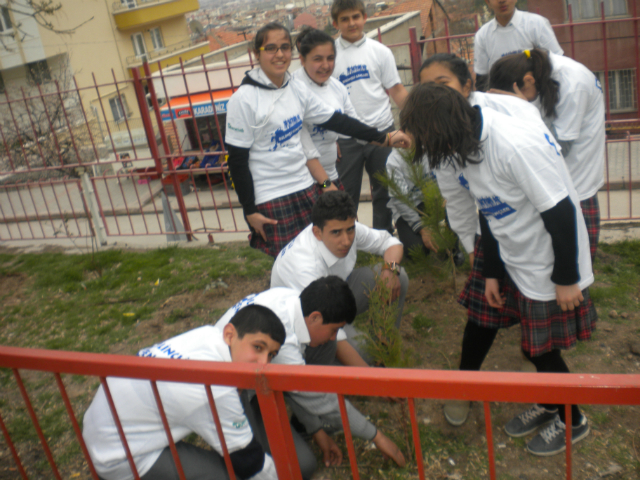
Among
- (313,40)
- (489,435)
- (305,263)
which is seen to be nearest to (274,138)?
(313,40)

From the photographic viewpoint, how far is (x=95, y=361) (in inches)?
59.8

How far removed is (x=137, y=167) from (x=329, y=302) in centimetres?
640

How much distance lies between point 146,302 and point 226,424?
8.51 feet

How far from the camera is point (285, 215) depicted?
10.7 ft

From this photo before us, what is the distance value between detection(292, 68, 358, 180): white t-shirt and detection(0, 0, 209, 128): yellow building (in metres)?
13.0

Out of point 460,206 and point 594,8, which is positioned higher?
point 594,8

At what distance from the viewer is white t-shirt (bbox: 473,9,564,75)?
3.50 metres

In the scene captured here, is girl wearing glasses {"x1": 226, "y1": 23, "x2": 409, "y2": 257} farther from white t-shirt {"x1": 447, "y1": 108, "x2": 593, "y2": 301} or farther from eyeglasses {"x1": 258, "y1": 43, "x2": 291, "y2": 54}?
white t-shirt {"x1": 447, "y1": 108, "x2": 593, "y2": 301}

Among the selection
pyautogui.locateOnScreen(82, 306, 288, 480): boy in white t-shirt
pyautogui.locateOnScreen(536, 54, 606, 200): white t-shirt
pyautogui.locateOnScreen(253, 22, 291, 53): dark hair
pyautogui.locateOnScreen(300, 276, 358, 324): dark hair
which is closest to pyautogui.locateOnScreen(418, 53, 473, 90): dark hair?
pyautogui.locateOnScreen(536, 54, 606, 200): white t-shirt

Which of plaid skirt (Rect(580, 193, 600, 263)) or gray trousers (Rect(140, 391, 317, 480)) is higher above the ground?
plaid skirt (Rect(580, 193, 600, 263))

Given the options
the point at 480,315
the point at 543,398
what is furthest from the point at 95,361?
the point at 480,315

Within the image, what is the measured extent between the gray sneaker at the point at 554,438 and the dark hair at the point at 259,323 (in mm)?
1175

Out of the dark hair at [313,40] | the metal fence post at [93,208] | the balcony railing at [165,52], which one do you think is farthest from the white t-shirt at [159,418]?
the balcony railing at [165,52]

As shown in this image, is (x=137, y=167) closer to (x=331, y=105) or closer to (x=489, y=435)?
(x=331, y=105)
